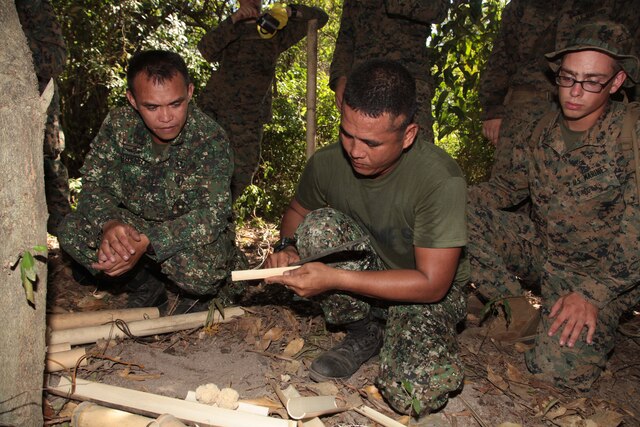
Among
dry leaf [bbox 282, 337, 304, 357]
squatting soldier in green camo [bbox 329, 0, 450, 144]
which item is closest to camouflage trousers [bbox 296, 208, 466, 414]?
dry leaf [bbox 282, 337, 304, 357]

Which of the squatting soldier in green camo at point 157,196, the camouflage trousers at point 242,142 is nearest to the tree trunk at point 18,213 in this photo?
the squatting soldier in green camo at point 157,196

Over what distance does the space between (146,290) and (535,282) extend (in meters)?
2.65

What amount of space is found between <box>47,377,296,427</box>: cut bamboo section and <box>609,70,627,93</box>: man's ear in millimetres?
2571

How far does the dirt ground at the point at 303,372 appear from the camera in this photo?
240cm

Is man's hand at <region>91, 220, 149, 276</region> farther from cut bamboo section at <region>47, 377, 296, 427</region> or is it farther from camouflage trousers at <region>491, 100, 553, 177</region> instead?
camouflage trousers at <region>491, 100, 553, 177</region>

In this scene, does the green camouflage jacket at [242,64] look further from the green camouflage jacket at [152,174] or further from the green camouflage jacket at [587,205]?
the green camouflage jacket at [587,205]

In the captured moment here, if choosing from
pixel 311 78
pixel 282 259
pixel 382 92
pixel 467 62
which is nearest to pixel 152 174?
pixel 282 259

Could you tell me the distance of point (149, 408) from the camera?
2002 mm

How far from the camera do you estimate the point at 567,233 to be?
10.7 feet

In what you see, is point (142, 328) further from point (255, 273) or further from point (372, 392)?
point (372, 392)

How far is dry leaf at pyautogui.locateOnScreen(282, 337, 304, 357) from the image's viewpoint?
2.79m

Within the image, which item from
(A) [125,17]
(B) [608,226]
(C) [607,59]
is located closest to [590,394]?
(B) [608,226]

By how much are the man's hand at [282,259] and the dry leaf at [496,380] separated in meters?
1.20

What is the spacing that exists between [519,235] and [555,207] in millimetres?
324
